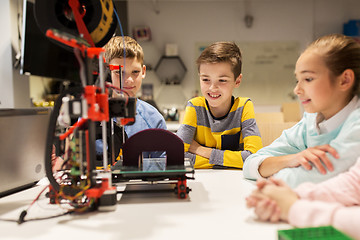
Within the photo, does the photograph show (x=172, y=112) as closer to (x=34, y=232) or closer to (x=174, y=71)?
(x=174, y=71)

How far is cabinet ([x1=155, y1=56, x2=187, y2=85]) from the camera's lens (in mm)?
4777

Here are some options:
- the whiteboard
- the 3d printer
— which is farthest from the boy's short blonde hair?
the whiteboard

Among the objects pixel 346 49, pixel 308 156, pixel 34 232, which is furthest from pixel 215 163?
pixel 34 232

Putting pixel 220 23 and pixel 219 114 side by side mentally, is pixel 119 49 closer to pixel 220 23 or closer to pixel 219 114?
pixel 219 114

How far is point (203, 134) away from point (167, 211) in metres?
0.73

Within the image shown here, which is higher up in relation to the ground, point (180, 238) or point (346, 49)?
point (346, 49)

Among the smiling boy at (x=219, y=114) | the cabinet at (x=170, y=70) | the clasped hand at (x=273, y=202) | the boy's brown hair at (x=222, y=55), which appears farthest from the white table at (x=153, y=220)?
the cabinet at (x=170, y=70)

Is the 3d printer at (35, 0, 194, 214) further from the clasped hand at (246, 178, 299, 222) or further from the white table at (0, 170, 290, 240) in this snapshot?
the clasped hand at (246, 178, 299, 222)

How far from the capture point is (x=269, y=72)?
491 centimetres

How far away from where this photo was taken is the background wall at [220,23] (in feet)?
15.6

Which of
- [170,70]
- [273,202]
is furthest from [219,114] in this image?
[170,70]

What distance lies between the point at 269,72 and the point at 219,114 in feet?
12.4

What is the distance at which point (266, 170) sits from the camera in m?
0.94

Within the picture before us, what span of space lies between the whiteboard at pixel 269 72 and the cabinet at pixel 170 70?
1.01 m
